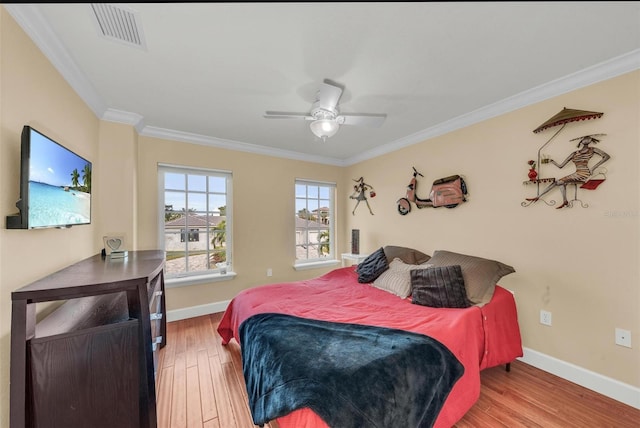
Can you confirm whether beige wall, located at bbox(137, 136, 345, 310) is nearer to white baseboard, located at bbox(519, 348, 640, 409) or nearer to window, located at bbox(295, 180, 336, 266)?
window, located at bbox(295, 180, 336, 266)

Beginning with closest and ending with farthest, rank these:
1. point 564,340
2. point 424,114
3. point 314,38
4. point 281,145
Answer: point 314,38 → point 564,340 → point 424,114 → point 281,145

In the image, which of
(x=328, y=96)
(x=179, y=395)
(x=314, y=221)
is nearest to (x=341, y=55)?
(x=328, y=96)

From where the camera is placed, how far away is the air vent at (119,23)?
131cm

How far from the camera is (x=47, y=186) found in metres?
1.40

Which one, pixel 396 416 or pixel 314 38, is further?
pixel 314 38

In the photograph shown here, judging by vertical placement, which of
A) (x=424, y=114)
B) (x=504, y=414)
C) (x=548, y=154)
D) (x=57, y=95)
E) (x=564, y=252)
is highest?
(x=424, y=114)

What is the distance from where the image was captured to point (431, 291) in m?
2.09

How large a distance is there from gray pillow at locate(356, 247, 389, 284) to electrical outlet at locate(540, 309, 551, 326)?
1377 mm

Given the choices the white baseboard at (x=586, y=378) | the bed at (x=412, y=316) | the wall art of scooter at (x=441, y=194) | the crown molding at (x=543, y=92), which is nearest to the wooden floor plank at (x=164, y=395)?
the bed at (x=412, y=316)

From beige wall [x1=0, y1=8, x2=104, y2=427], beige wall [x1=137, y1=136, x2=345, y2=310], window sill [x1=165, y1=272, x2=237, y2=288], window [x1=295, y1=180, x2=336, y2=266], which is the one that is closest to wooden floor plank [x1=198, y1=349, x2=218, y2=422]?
beige wall [x1=0, y1=8, x2=104, y2=427]

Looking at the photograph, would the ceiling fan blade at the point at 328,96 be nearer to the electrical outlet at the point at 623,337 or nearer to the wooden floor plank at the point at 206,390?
the wooden floor plank at the point at 206,390

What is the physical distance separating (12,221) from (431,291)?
8.88 ft

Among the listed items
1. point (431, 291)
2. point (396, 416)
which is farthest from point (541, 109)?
point (396, 416)

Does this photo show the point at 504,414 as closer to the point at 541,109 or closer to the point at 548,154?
the point at 548,154
